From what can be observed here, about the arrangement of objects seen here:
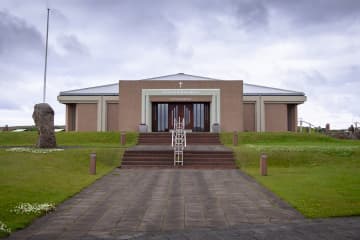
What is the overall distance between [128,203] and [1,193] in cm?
340

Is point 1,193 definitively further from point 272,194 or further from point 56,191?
point 272,194

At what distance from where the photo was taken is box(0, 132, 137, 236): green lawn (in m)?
8.77

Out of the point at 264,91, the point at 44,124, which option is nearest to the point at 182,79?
the point at 264,91

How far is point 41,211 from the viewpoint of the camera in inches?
316

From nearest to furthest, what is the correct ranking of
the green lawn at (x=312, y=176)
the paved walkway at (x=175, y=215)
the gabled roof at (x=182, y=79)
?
1. the paved walkway at (x=175, y=215)
2. the green lawn at (x=312, y=176)
3. the gabled roof at (x=182, y=79)

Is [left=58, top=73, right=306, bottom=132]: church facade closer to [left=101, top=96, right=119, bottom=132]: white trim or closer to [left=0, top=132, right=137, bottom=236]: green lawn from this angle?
[left=101, top=96, right=119, bottom=132]: white trim

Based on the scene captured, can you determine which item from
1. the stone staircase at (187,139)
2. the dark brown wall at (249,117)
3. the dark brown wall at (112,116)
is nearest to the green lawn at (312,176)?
the stone staircase at (187,139)

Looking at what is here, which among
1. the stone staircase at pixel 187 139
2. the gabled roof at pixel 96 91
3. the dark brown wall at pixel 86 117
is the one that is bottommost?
the stone staircase at pixel 187 139

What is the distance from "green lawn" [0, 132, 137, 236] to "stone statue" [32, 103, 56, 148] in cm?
218

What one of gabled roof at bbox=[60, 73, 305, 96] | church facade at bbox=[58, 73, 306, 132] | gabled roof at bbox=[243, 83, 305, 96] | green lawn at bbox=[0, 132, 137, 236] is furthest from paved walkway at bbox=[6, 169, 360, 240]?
gabled roof at bbox=[243, 83, 305, 96]

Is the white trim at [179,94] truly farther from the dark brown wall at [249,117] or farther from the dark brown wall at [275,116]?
the dark brown wall at [275,116]

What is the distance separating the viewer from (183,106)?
32.0m

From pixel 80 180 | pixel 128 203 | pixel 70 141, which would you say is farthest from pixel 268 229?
pixel 70 141

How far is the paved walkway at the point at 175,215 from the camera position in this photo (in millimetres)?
6570
